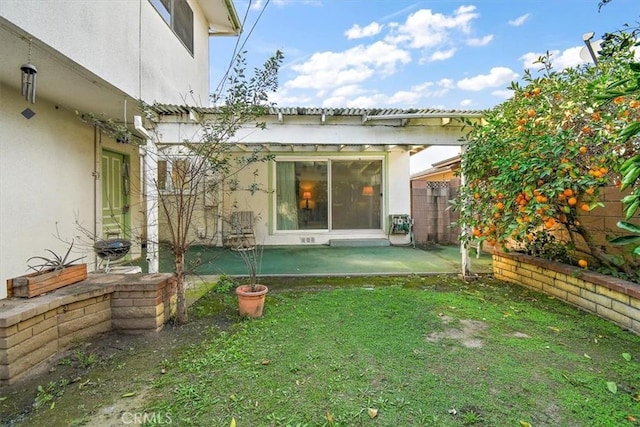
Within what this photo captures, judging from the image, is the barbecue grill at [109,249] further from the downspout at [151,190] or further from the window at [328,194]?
the window at [328,194]

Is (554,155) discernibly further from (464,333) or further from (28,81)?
(28,81)

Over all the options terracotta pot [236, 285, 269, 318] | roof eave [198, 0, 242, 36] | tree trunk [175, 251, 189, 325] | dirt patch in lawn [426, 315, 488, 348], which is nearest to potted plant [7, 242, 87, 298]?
tree trunk [175, 251, 189, 325]

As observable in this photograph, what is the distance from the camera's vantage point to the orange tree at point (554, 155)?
119 inches

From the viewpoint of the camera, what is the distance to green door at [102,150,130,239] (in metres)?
5.84

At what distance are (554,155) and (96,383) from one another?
466 centimetres

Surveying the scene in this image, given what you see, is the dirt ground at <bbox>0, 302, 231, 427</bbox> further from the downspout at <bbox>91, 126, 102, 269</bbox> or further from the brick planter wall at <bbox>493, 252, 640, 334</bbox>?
the brick planter wall at <bbox>493, 252, 640, 334</bbox>

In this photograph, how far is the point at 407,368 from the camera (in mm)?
2340

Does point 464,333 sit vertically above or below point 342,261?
below

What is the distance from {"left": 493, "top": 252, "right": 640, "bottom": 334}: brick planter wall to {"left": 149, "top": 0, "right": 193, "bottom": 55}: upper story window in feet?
23.8

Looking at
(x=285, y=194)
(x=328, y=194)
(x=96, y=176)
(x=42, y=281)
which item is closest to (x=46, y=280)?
(x=42, y=281)

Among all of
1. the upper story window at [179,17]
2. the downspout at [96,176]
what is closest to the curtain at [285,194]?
the upper story window at [179,17]

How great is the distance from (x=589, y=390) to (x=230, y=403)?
240 centimetres

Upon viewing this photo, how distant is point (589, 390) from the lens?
80.7 inches

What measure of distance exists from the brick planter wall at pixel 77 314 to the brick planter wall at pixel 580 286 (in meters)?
4.63
